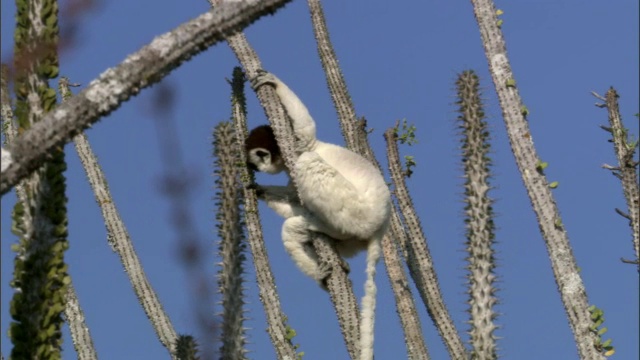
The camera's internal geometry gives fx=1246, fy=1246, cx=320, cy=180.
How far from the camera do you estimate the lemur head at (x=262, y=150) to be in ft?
38.7

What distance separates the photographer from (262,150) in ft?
38.5

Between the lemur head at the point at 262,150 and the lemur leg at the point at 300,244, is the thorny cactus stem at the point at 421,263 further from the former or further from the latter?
the lemur head at the point at 262,150

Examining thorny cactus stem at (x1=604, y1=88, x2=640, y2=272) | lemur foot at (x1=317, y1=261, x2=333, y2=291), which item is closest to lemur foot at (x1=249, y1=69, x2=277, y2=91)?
lemur foot at (x1=317, y1=261, x2=333, y2=291)

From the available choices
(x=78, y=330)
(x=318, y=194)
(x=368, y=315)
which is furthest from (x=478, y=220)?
(x=78, y=330)

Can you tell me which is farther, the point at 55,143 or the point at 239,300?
the point at 239,300

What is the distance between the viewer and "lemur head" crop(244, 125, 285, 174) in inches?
→ 464

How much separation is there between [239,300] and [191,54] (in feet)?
7.63

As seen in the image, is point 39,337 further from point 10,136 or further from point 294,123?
point 10,136

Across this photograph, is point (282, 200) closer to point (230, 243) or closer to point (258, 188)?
point (258, 188)

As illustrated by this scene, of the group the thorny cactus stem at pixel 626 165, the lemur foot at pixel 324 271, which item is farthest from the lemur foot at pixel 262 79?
the thorny cactus stem at pixel 626 165

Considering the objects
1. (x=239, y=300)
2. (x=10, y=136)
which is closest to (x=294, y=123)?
(x=239, y=300)

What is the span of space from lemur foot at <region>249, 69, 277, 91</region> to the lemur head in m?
0.71

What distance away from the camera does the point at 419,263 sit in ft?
46.7

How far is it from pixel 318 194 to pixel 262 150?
0.68m
